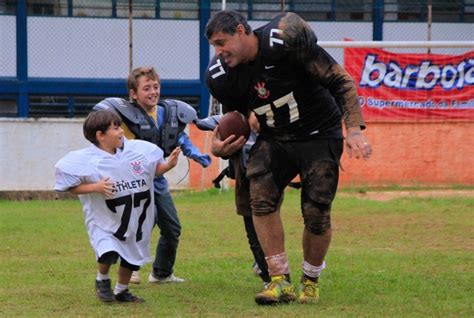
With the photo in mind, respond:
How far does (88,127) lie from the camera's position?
21.5 feet

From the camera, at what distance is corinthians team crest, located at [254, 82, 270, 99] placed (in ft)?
21.1

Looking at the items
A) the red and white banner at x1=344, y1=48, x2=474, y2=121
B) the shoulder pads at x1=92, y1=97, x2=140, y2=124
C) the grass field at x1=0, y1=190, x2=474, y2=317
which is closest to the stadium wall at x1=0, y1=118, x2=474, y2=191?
the red and white banner at x1=344, y1=48, x2=474, y2=121

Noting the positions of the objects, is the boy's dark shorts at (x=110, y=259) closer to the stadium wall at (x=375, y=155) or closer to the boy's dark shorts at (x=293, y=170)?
the boy's dark shorts at (x=293, y=170)

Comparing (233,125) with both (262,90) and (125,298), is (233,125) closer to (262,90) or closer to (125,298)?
(262,90)

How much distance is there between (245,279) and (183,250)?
2.20 metres

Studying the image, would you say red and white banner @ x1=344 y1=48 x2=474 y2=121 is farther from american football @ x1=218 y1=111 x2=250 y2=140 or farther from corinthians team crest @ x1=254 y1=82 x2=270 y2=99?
corinthians team crest @ x1=254 y1=82 x2=270 y2=99

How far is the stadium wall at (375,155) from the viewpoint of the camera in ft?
53.3

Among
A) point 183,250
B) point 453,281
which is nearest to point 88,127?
point 453,281

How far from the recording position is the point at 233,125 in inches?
265

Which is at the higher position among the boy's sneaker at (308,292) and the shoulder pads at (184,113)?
the shoulder pads at (184,113)

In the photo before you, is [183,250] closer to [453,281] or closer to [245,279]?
[245,279]

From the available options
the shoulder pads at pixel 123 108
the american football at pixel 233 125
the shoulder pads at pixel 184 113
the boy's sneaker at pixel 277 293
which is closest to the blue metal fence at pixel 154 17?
the shoulder pads at pixel 184 113

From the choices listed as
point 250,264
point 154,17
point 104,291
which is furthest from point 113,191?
point 154,17

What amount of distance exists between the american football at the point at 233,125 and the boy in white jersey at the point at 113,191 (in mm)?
364
